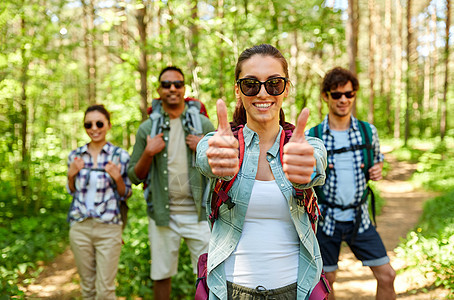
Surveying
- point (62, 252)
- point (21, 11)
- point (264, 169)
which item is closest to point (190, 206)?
point (264, 169)

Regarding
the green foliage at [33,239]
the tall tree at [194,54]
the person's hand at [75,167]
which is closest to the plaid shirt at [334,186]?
the person's hand at [75,167]

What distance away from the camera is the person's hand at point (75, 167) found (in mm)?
3364

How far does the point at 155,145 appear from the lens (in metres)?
3.27

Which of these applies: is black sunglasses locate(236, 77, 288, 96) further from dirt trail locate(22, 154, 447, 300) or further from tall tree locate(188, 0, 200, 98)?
tall tree locate(188, 0, 200, 98)

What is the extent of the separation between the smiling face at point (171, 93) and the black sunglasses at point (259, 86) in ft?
6.14

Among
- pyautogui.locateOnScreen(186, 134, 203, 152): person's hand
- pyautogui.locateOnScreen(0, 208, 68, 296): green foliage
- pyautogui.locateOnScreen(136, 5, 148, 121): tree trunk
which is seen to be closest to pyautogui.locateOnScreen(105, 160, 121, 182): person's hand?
pyautogui.locateOnScreen(186, 134, 203, 152): person's hand

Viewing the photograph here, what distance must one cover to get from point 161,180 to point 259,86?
201 centimetres

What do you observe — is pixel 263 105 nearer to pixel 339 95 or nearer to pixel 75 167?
pixel 339 95

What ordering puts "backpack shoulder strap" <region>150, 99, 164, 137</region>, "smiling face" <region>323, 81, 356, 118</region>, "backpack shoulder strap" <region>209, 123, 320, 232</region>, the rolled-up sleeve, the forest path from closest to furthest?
the rolled-up sleeve < "backpack shoulder strap" <region>209, 123, 320, 232</region> < "smiling face" <region>323, 81, 356, 118</region> < "backpack shoulder strap" <region>150, 99, 164, 137</region> < the forest path

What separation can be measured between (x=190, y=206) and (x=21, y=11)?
4.86 meters

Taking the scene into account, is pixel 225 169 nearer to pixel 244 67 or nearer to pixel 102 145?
pixel 244 67

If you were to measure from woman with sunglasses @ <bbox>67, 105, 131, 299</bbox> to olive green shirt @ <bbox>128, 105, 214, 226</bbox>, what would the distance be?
24 centimetres

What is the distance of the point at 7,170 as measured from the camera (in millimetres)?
7066

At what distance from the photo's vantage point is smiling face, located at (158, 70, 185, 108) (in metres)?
3.47
